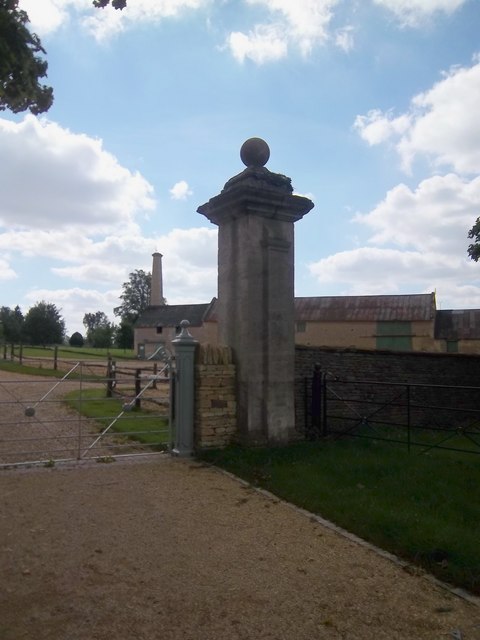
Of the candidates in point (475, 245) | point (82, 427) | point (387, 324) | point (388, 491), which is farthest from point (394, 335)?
point (388, 491)

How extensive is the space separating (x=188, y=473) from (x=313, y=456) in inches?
→ 68.5

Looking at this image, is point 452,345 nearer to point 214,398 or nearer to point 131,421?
point 131,421

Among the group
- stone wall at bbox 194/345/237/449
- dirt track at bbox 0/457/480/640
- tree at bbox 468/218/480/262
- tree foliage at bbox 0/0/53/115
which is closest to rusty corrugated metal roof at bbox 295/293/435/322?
tree at bbox 468/218/480/262

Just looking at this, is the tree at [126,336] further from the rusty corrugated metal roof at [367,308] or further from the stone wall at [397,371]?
the stone wall at [397,371]

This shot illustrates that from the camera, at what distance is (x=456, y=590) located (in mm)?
3719

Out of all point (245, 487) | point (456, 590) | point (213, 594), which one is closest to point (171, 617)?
point (213, 594)

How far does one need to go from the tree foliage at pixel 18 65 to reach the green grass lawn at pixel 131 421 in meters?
Result: 4.55

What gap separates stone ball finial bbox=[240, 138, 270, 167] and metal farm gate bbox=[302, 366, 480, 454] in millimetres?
3374

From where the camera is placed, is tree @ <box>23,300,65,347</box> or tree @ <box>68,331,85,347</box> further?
tree @ <box>68,331,85,347</box>

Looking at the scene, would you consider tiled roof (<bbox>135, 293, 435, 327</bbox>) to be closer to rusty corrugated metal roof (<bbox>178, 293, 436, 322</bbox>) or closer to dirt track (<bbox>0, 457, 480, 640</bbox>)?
rusty corrugated metal roof (<bbox>178, 293, 436, 322</bbox>)

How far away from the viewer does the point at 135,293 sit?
3371 inches

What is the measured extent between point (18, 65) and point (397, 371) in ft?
31.9

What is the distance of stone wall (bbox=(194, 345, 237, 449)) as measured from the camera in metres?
7.69

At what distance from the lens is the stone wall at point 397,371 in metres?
8.94
